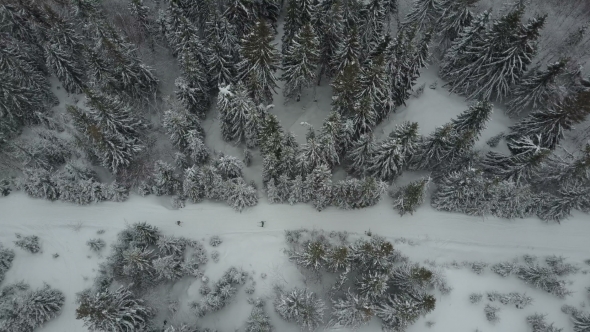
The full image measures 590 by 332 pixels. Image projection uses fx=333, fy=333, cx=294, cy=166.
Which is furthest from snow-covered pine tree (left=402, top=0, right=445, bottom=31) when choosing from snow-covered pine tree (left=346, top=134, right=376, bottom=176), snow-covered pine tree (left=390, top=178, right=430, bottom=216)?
snow-covered pine tree (left=390, top=178, right=430, bottom=216)

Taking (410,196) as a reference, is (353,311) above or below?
below

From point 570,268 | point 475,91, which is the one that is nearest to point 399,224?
point 570,268

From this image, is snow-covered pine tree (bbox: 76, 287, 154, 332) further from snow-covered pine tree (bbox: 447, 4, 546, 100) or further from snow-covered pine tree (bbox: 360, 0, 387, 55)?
snow-covered pine tree (bbox: 447, 4, 546, 100)

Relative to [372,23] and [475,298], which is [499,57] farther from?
[475,298]

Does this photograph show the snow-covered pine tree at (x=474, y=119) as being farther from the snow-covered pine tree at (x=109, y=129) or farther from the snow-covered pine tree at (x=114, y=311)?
the snow-covered pine tree at (x=109, y=129)

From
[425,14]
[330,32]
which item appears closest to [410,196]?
[330,32]

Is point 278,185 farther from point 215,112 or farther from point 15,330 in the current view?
point 15,330

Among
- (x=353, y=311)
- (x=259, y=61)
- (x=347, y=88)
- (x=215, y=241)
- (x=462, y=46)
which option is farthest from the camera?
(x=462, y=46)
